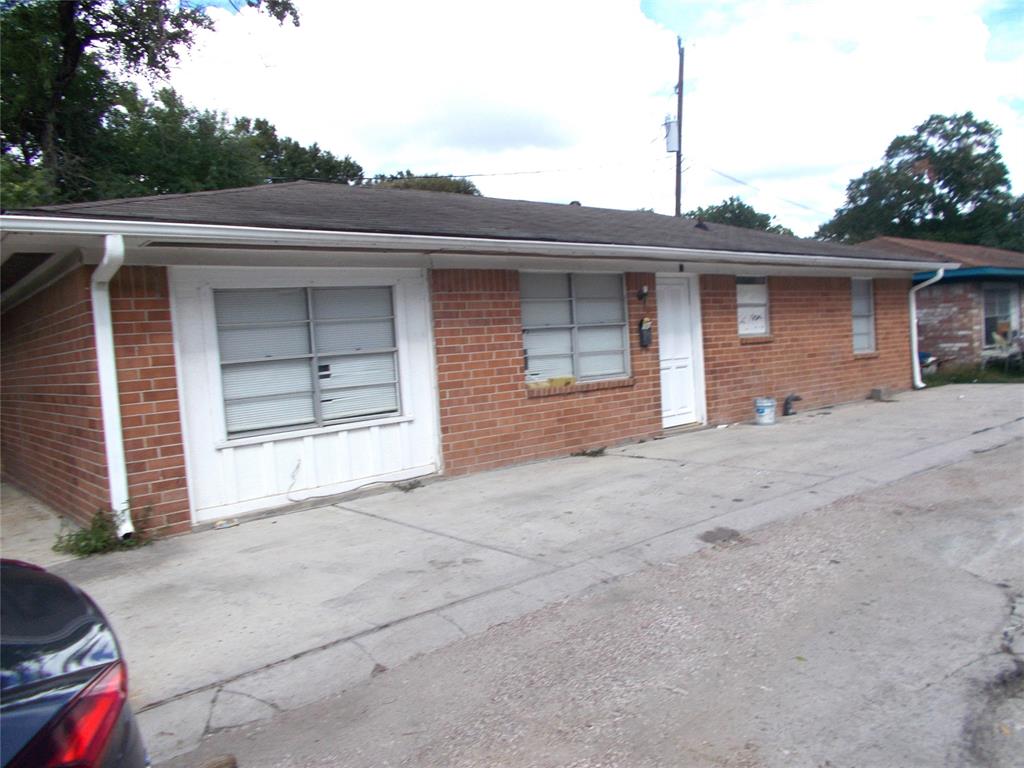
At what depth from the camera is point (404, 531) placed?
6.30 m

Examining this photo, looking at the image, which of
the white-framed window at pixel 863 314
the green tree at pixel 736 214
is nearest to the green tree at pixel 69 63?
the white-framed window at pixel 863 314

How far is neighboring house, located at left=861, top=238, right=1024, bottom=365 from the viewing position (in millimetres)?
18734

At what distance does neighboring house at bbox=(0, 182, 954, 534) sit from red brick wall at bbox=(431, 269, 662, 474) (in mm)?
27

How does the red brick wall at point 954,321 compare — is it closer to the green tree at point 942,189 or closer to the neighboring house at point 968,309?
the neighboring house at point 968,309

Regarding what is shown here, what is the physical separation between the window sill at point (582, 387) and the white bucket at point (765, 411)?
256 centimetres

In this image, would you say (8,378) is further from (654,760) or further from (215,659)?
(654,760)

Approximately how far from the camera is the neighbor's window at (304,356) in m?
7.02

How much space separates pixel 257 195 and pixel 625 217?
7393mm

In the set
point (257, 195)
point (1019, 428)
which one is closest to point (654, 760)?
point (257, 195)

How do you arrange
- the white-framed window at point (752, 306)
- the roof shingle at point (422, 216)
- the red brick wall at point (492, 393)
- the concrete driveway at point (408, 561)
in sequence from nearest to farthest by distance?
the concrete driveway at point (408, 561) → the roof shingle at point (422, 216) → the red brick wall at point (492, 393) → the white-framed window at point (752, 306)

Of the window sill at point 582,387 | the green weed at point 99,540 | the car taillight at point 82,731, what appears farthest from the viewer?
the window sill at point 582,387

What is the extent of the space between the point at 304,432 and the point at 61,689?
567cm

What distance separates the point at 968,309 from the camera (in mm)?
18828

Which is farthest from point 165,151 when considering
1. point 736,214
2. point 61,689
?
point 736,214
